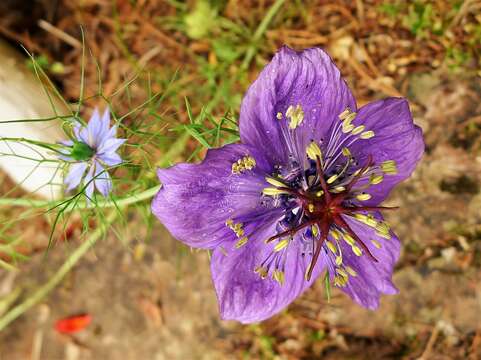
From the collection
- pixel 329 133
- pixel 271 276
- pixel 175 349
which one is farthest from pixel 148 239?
pixel 329 133

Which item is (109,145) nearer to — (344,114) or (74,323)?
(344,114)

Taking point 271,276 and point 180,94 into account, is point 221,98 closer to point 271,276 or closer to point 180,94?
point 180,94

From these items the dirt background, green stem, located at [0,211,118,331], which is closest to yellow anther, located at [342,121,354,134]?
the dirt background

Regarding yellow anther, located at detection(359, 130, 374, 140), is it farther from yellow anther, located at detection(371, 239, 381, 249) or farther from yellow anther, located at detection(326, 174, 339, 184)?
yellow anther, located at detection(371, 239, 381, 249)

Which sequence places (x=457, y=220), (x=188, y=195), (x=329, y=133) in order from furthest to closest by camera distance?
(x=457, y=220) < (x=329, y=133) < (x=188, y=195)

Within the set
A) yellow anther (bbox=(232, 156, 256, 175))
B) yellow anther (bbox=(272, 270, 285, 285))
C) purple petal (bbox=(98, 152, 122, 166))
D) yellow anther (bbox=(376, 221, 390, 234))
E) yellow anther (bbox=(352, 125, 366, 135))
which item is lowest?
yellow anther (bbox=(272, 270, 285, 285))

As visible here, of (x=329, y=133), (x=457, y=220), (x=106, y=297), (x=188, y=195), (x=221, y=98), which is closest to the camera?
(x=188, y=195)
